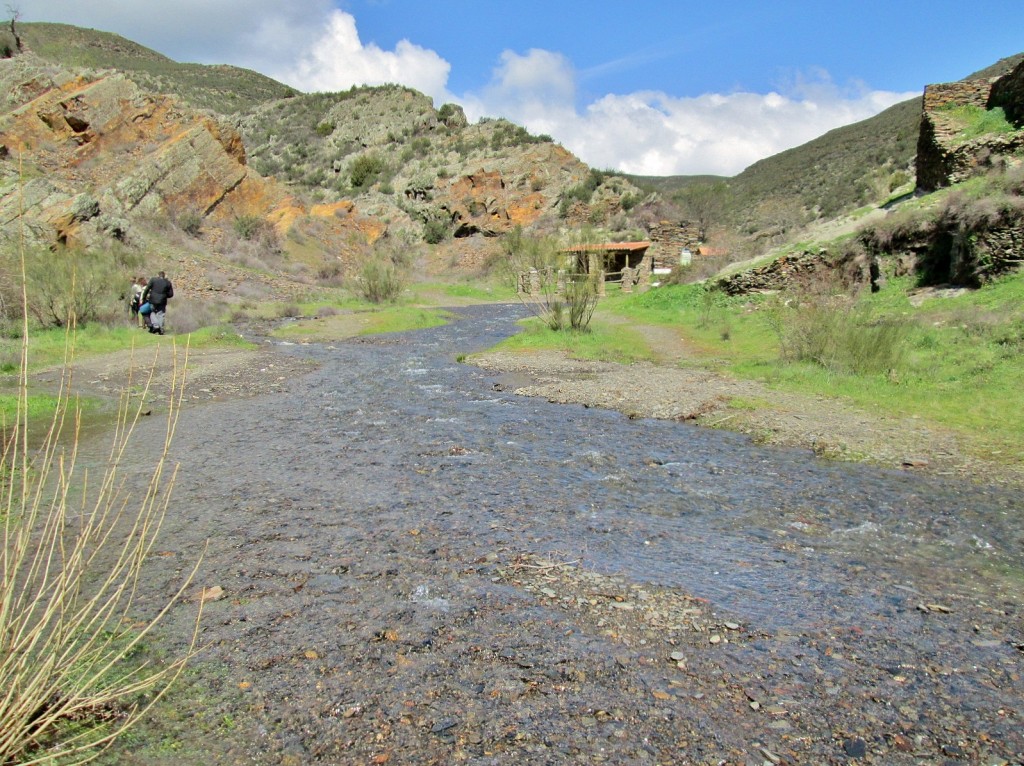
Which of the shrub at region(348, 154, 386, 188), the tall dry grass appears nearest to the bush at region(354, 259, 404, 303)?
the tall dry grass

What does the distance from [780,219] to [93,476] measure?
172 feet

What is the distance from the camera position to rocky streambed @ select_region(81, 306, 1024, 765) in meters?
3.28

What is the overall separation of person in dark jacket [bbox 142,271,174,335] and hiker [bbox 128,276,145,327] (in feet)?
1.82

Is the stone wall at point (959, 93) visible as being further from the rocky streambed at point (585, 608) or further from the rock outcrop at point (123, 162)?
the rock outcrop at point (123, 162)

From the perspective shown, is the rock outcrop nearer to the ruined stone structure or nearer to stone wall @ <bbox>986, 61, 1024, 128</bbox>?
the ruined stone structure

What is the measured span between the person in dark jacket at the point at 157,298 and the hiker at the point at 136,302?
0.56 meters

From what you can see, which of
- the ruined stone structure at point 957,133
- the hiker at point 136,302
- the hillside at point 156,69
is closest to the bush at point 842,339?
the ruined stone structure at point 957,133

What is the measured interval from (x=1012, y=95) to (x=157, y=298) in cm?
2369

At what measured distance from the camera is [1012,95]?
1967cm

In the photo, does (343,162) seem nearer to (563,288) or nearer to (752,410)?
(563,288)

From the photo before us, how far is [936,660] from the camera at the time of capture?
12.8 ft

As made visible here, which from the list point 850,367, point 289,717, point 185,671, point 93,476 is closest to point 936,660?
point 289,717

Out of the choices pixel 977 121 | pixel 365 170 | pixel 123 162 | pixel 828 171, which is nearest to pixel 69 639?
pixel 977 121

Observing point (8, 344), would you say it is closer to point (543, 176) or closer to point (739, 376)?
point (739, 376)
